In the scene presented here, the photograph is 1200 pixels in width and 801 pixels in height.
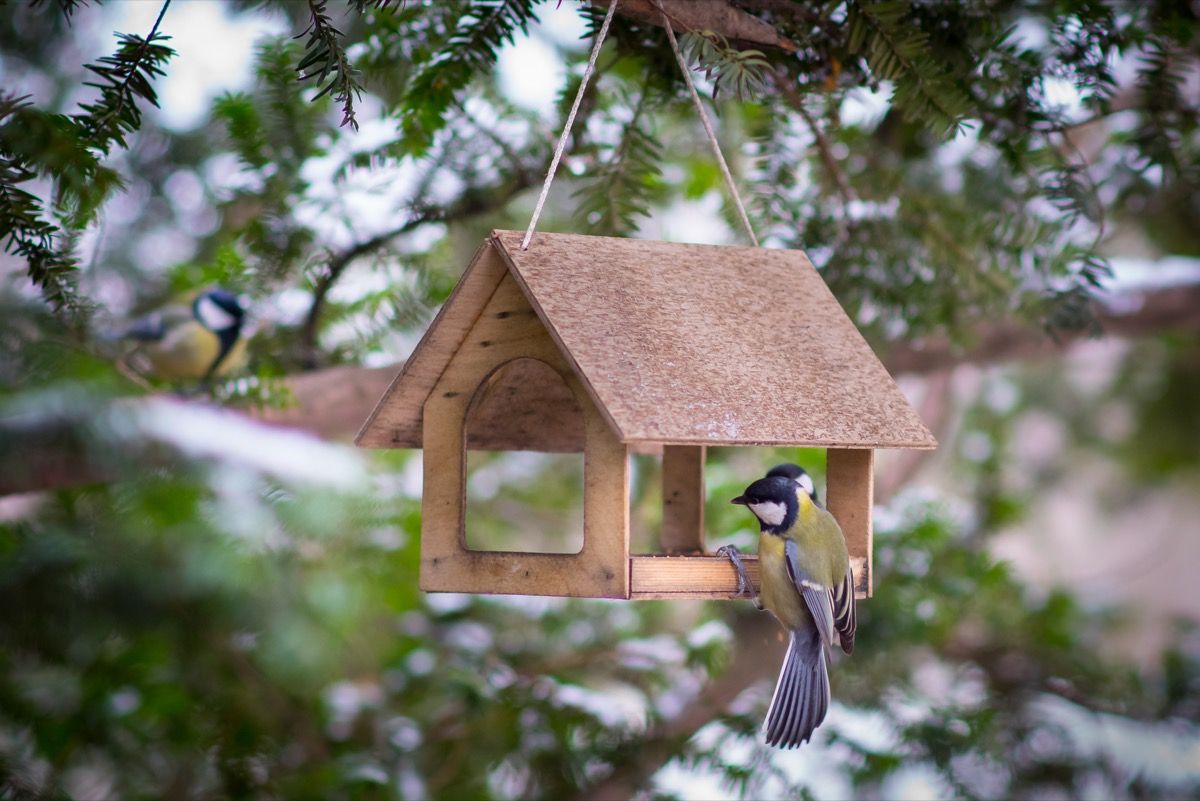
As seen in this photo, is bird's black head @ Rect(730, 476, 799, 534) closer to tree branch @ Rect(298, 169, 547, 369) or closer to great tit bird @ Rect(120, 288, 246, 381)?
tree branch @ Rect(298, 169, 547, 369)

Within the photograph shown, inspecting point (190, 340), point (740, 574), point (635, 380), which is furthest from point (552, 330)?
point (190, 340)

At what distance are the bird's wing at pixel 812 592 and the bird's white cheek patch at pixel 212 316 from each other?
2.21 meters

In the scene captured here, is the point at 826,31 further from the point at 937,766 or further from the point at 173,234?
the point at 173,234

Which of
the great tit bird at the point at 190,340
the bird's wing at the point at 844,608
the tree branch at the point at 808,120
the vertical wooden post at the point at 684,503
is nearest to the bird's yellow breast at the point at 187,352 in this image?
the great tit bird at the point at 190,340

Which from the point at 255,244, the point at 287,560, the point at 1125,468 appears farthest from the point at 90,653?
the point at 1125,468

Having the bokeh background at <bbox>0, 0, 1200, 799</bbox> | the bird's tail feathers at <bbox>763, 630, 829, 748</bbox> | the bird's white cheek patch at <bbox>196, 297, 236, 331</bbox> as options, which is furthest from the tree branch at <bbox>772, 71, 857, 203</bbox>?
the bird's white cheek patch at <bbox>196, 297, 236, 331</bbox>

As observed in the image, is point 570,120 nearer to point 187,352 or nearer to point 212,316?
point 212,316

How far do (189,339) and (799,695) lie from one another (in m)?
2.52

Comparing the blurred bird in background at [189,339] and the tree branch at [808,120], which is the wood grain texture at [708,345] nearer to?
the tree branch at [808,120]

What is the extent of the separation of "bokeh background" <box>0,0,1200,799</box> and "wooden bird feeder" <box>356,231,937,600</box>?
0.37m

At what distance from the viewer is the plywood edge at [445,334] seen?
72.3 inches

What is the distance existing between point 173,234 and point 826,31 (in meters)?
2.94

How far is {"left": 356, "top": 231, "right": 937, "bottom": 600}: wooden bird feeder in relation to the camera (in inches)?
64.7

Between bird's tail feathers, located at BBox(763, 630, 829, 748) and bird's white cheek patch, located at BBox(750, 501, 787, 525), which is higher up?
bird's white cheek patch, located at BBox(750, 501, 787, 525)
